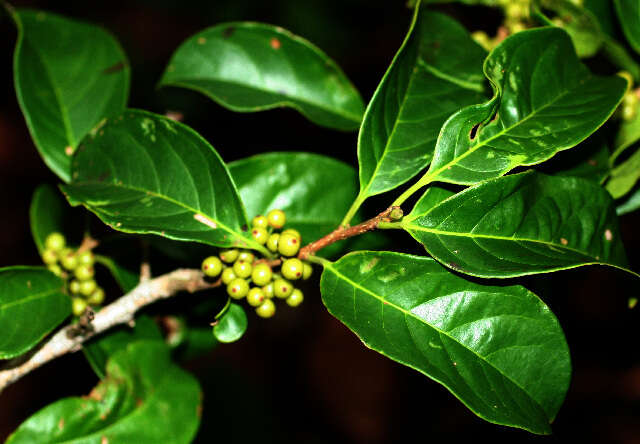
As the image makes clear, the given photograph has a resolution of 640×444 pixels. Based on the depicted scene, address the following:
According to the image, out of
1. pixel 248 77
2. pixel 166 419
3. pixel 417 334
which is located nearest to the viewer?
pixel 417 334

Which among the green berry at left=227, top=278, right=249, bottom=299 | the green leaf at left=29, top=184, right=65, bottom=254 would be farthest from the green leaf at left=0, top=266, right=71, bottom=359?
the green berry at left=227, top=278, right=249, bottom=299

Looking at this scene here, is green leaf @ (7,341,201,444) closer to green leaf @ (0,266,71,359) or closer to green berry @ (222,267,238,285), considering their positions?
green leaf @ (0,266,71,359)

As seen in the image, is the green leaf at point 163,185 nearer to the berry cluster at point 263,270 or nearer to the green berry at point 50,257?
the berry cluster at point 263,270

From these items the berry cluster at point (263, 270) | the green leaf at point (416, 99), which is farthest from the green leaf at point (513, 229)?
the berry cluster at point (263, 270)

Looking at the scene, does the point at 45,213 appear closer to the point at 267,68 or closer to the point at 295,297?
Result: the point at 267,68

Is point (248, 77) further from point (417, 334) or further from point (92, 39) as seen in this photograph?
point (417, 334)

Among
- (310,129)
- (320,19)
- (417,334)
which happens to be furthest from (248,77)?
(320,19)

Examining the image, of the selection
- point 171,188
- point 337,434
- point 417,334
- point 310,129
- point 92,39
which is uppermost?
point 92,39

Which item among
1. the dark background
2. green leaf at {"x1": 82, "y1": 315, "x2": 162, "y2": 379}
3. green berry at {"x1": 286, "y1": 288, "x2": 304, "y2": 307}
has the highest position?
green berry at {"x1": 286, "y1": 288, "x2": 304, "y2": 307}
